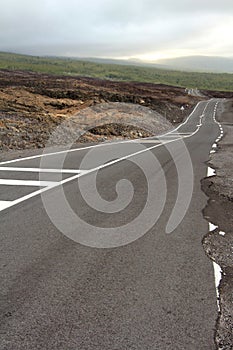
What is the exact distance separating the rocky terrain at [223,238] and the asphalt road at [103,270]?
0.12 meters

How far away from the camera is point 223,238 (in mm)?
5746

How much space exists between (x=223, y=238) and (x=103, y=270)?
2.23m

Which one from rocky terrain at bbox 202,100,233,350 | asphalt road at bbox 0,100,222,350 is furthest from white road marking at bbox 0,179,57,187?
rocky terrain at bbox 202,100,233,350

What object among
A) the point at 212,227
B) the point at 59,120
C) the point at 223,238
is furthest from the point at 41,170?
the point at 59,120

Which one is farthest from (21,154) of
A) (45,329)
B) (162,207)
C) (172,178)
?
(45,329)

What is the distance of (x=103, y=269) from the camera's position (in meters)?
4.51

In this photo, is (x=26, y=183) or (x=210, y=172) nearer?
(x=26, y=183)

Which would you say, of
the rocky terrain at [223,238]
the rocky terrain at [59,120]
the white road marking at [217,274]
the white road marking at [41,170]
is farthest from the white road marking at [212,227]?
the rocky terrain at [59,120]

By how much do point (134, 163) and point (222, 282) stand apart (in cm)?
816

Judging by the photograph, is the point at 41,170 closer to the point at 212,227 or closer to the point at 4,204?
the point at 4,204

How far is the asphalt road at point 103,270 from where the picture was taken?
10.8 feet

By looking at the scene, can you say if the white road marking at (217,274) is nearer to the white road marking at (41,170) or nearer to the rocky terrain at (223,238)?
the rocky terrain at (223,238)

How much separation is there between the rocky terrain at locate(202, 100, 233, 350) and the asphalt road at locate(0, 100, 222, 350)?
12 cm

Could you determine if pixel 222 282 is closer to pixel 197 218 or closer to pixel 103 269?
pixel 103 269
